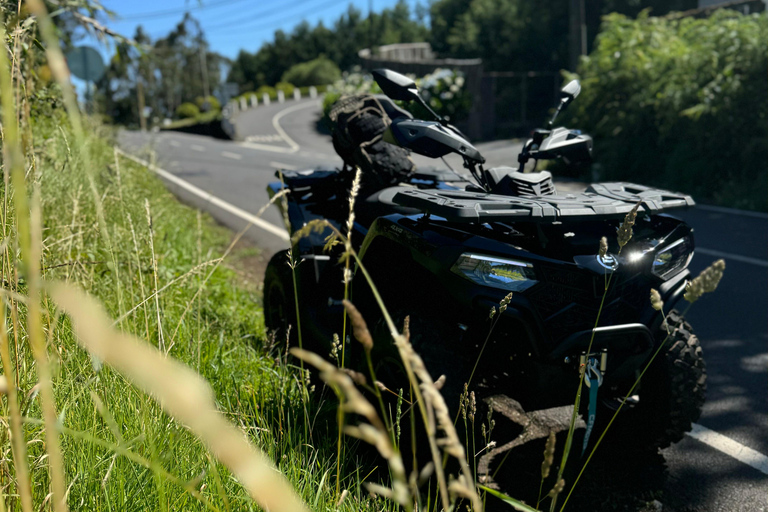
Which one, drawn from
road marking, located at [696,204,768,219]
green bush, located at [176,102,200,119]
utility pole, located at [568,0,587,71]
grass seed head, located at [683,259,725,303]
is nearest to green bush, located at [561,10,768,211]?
road marking, located at [696,204,768,219]

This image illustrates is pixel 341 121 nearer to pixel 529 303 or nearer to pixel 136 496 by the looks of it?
pixel 529 303

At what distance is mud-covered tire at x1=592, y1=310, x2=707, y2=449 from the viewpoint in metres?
2.90

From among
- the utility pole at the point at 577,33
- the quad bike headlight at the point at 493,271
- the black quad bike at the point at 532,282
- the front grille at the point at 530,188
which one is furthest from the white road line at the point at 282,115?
the quad bike headlight at the point at 493,271

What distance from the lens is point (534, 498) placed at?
2852 millimetres

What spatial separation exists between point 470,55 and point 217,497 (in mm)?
33341

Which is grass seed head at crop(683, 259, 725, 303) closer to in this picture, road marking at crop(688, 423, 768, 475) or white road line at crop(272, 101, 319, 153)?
road marking at crop(688, 423, 768, 475)

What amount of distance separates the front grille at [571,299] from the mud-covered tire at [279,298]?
1.65 metres

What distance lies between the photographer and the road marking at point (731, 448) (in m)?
3.16

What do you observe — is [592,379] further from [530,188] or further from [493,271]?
[530,188]

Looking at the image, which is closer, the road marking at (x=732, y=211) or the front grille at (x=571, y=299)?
the front grille at (x=571, y=299)

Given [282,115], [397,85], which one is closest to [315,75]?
Answer: [282,115]

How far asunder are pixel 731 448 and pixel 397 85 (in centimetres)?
245

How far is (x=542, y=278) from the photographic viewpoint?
2.44m

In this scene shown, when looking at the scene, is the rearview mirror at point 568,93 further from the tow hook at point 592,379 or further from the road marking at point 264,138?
the road marking at point 264,138
